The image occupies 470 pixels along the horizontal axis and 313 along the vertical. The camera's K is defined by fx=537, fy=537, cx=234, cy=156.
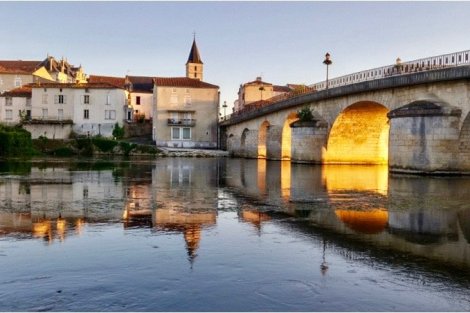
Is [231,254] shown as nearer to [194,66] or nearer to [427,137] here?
[427,137]

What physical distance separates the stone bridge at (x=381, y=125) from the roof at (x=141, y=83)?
40.3 meters

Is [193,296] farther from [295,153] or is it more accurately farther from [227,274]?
[295,153]

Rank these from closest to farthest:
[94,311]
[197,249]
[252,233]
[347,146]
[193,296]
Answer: [94,311], [193,296], [197,249], [252,233], [347,146]

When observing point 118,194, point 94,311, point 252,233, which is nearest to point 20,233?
point 252,233

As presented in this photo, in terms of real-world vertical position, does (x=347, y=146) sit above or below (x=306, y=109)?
below

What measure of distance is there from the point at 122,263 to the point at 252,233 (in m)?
3.00

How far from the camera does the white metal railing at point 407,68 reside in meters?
24.1

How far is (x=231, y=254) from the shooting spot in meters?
7.69

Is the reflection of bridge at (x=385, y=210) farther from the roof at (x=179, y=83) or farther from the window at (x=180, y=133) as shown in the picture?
the roof at (x=179, y=83)

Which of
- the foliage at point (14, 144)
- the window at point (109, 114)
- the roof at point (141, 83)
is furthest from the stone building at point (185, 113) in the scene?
the roof at point (141, 83)

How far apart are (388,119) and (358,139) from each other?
3.86 m

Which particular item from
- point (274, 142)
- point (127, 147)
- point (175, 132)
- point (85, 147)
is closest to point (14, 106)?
point (85, 147)

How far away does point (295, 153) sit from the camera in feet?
132

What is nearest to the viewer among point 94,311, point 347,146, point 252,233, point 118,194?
point 94,311
